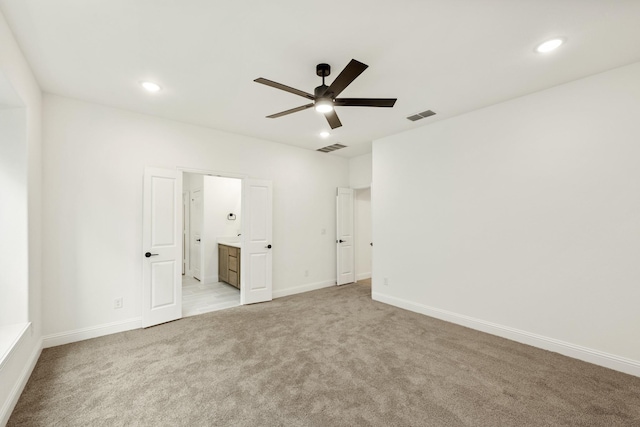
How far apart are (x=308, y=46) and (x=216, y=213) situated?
4.66m

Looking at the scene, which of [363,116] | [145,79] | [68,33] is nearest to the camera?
[68,33]

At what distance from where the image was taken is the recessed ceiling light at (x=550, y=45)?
2.17 metres

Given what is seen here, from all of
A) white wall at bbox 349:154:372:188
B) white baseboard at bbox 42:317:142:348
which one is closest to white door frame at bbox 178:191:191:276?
white baseboard at bbox 42:317:142:348

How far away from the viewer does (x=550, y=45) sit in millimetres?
2223

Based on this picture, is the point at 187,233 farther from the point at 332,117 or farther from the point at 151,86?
the point at 332,117

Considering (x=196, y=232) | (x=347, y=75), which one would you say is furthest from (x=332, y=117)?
(x=196, y=232)

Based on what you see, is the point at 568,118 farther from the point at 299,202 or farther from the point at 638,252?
the point at 299,202

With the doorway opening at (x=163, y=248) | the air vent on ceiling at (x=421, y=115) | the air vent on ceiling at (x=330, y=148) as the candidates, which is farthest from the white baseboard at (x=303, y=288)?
the air vent on ceiling at (x=421, y=115)

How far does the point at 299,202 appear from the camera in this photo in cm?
529

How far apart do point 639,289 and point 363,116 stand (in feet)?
10.9

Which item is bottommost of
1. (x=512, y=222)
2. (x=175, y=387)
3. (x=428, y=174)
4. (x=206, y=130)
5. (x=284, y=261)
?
(x=175, y=387)

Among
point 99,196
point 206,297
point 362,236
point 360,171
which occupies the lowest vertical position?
point 206,297

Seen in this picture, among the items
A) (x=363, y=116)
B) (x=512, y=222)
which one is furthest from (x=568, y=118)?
(x=363, y=116)

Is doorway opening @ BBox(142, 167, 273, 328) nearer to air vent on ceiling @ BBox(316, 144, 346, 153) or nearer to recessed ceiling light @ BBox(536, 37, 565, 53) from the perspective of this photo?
air vent on ceiling @ BBox(316, 144, 346, 153)
